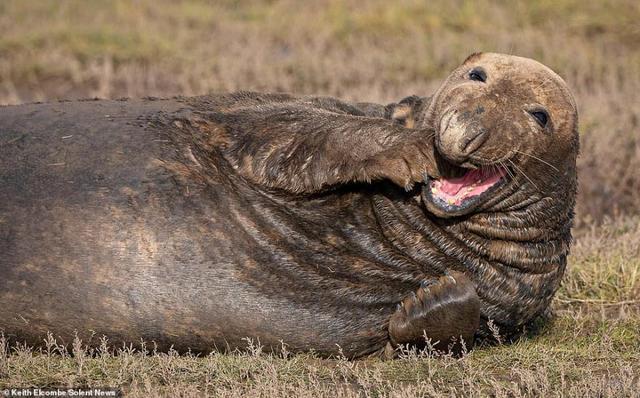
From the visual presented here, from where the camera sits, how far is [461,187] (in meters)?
5.65

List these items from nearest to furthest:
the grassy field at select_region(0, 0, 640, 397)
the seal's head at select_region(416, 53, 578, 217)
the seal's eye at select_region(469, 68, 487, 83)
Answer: the grassy field at select_region(0, 0, 640, 397), the seal's head at select_region(416, 53, 578, 217), the seal's eye at select_region(469, 68, 487, 83)

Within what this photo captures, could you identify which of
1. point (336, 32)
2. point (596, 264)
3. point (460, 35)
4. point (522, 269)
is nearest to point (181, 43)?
point (336, 32)

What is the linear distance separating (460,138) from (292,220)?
1067 millimetres

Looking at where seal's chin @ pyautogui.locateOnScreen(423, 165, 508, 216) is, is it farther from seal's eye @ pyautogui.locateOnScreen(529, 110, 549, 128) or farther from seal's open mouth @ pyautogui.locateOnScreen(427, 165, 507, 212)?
seal's eye @ pyautogui.locateOnScreen(529, 110, 549, 128)

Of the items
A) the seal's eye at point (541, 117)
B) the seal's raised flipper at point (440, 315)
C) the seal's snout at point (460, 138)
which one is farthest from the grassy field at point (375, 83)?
the seal's eye at point (541, 117)

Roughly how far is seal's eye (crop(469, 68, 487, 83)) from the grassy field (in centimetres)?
149

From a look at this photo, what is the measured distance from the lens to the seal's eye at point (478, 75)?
599 cm

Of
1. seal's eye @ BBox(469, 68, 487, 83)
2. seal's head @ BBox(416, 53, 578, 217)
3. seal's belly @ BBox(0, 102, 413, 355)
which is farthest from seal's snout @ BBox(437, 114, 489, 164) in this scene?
seal's belly @ BBox(0, 102, 413, 355)

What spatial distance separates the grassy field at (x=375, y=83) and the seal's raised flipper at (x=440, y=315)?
0.40 ft

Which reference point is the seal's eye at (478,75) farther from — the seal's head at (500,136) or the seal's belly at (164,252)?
the seal's belly at (164,252)

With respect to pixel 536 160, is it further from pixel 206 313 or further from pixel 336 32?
pixel 336 32

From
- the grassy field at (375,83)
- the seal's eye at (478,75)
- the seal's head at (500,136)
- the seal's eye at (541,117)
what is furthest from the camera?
the seal's eye at (478,75)

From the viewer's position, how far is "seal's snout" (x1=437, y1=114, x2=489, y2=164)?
528 cm

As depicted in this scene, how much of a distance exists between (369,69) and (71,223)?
7.51m
